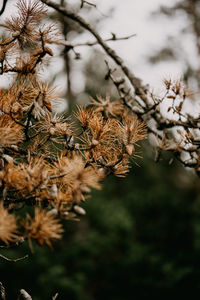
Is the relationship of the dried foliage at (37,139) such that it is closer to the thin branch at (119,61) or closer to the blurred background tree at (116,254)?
the thin branch at (119,61)

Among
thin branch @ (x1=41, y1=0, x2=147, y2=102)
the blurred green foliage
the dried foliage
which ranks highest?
thin branch @ (x1=41, y1=0, x2=147, y2=102)

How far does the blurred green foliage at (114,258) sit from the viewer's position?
11.8 feet

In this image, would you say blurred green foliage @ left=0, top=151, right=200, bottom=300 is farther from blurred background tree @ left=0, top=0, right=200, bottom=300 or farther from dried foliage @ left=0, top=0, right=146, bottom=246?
dried foliage @ left=0, top=0, right=146, bottom=246

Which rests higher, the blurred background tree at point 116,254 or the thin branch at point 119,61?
the thin branch at point 119,61

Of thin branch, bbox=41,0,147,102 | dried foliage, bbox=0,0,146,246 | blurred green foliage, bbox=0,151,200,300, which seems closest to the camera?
dried foliage, bbox=0,0,146,246

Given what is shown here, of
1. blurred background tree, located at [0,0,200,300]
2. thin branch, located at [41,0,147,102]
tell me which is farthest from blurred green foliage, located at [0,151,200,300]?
thin branch, located at [41,0,147,102]

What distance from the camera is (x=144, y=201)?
711cm

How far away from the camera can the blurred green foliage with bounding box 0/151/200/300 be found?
141 inches

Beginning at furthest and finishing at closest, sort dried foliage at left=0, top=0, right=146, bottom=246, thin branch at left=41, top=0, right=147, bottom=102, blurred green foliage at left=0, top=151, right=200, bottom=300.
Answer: blurred green foliage at left=0, top=151, right=200, bottom=300 → thin branch at left=41, top=0, right=147, bottom=102 → dried foliage at left=0, top=0, right=146, bottom=246

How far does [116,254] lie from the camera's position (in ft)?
18.3

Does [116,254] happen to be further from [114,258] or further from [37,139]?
[37,139]

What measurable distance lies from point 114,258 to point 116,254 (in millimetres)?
169

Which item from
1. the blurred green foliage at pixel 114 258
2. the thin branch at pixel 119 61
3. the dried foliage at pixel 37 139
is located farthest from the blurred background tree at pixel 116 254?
the dried foliage at pixel 37 139

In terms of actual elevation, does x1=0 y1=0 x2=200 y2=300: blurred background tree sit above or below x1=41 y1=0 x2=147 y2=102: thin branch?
below
